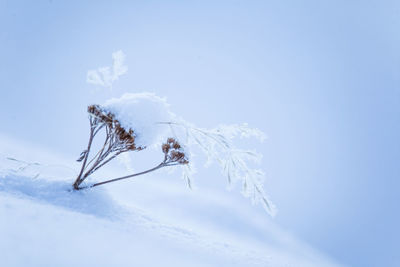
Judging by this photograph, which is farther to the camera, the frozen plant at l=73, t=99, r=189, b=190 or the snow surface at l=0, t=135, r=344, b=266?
the frozen plant at l=73, t=99, r=189, b=190

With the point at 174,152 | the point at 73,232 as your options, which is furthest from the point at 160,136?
the point at 73,232

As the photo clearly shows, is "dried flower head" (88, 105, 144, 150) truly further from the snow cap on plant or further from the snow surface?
the snow surface

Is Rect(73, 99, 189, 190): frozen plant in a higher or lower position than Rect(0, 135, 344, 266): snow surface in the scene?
higher

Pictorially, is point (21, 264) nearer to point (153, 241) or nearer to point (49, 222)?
point (49, 222)

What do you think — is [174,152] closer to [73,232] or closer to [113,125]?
[113,125]

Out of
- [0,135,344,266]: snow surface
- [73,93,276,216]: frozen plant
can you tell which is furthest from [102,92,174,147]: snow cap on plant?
[0,135,344,266]: snow surface

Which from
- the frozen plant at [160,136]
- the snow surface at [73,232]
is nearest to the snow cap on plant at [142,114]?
the frozen plant at [160,136]

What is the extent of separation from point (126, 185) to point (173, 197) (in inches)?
38.3

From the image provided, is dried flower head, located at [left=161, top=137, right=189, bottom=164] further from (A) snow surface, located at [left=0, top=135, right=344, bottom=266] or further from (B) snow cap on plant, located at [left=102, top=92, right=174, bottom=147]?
(A) snow surface, located at [left=0, top=135, right=344, bottom=266]

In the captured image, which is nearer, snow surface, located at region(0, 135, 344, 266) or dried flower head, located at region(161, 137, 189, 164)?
snow surface, located at region(0, 135, 344, 266)

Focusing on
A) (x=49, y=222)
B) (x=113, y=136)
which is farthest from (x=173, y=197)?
(x=49, y=222)

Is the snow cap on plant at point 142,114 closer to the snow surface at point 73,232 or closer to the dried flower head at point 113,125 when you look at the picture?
the dried flower head at point 113,125

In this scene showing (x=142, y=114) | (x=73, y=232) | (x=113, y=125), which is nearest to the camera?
(x=73, y=232)

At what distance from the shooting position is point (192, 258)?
1252mm
